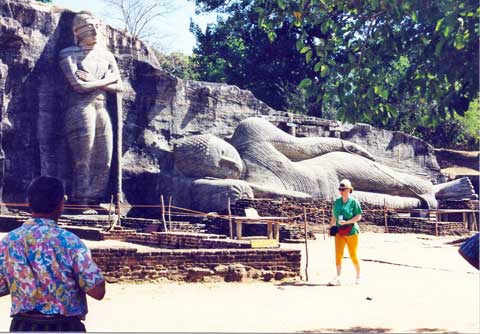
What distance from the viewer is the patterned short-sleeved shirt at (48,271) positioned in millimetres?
3225

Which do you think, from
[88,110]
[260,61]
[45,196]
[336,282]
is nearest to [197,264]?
[336,282]

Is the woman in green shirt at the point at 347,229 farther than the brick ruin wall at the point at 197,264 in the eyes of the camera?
Yes

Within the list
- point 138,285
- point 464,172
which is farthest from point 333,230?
point 464,172

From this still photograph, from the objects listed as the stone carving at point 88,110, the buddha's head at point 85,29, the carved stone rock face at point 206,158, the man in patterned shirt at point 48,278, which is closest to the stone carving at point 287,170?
the carved stone rock face at point 206,158

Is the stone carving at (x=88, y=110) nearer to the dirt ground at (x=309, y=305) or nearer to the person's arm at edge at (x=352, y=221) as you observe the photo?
the dirt ground at (x=309, y=305)

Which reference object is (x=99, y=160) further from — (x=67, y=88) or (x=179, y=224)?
(x=179, y=224)

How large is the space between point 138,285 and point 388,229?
382 inches

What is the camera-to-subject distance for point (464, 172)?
23547mm

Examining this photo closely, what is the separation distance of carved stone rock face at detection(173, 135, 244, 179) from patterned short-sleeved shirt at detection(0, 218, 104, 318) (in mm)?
11865

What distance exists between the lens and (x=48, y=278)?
10.6 ft

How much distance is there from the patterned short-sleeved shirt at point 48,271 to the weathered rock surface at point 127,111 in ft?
36.7

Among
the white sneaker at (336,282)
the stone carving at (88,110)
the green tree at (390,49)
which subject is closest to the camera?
the green tree at (390,49)

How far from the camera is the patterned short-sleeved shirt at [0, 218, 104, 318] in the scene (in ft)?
10.6

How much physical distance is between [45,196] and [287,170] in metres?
13.2
